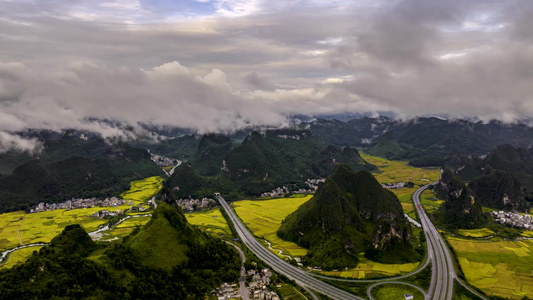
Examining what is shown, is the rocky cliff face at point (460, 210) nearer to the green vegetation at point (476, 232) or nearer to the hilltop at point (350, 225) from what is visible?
the green vegetation at point (476, 232)

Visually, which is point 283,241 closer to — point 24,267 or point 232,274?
point 232,274

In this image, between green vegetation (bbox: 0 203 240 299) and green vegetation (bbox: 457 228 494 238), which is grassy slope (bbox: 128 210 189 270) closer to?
green vegetation (bbox: 0 203 240 299)

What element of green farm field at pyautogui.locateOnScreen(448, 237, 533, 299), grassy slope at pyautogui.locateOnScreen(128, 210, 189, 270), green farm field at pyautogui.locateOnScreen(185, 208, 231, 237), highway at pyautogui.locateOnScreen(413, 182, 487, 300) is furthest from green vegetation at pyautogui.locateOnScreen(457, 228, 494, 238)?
grassy slope at pyautogui.locateOnScreen(128, 210, 189, 270)

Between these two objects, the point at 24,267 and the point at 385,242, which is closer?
the point at 24,267

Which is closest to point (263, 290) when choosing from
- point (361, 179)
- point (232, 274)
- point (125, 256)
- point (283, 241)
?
point (232, 274)

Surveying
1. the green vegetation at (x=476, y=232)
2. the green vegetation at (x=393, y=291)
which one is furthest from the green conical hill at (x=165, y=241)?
the green vegetation at (x=476, y=232)

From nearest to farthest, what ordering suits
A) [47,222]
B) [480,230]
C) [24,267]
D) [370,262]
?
1. [24,267]
2. [370,262]
3. [480,230]
4. [47,222]

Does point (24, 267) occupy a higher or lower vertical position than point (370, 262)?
higher
